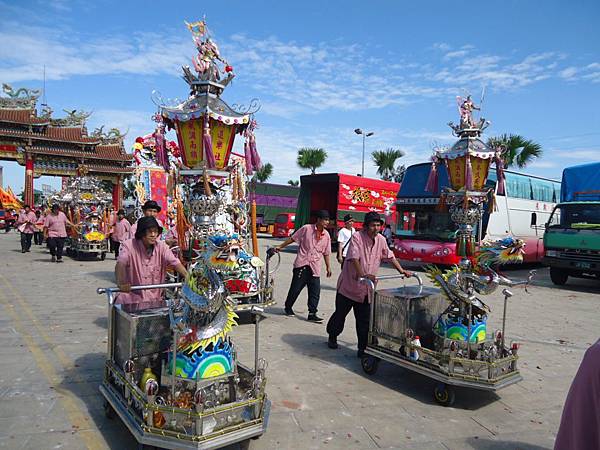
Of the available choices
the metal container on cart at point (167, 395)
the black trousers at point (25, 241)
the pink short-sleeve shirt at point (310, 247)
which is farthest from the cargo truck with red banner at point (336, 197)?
the metal container on cart at point (167, 395)

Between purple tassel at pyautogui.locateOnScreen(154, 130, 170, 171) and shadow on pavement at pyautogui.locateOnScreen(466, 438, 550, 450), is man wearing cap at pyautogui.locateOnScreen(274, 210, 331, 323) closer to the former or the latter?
purple tassel at pyautogui.locateOnScreen(154, 130, 170, 171)

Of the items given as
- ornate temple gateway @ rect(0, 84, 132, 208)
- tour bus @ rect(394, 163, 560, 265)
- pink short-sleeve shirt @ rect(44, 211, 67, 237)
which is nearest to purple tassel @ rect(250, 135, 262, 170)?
tour bus @ rect(394, 163, 560, 265)

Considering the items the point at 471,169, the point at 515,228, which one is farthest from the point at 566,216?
the point at 471,169

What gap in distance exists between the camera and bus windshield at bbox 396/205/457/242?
13.2 m

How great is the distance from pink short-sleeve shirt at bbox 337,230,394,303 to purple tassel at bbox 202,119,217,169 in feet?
9.76

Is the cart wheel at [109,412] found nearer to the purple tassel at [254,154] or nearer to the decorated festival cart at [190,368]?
the decorated festival cart at [190,368]

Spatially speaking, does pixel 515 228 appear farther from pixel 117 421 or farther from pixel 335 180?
pixel 117 421

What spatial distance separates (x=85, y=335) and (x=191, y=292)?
3.65 meters

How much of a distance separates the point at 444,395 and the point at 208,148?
15.9ft

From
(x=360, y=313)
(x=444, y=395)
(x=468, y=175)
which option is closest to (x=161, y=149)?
(x=360, y=313)

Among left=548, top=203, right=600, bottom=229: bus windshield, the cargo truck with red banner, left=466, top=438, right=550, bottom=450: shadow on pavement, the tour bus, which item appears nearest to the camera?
left=466, top=438, right=550, bottom=450: shadow on pavement

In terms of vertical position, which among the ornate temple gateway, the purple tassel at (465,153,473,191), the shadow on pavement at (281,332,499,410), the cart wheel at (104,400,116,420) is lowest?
the shadow on pavement at (281,332,499,410)

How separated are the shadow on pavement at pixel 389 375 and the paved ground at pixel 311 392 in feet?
0.04

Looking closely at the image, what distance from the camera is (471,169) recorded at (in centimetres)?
720
